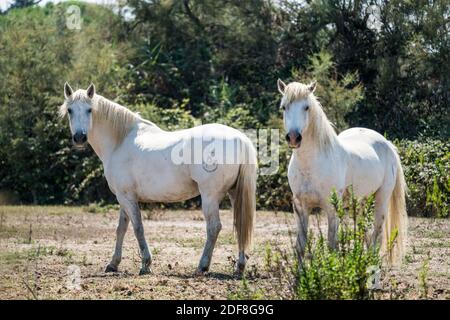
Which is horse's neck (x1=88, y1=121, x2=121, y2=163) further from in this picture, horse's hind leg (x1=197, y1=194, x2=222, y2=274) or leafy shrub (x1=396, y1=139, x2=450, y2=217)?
leafy shrub (x1=396, y1=139, x2=450, y2=217)

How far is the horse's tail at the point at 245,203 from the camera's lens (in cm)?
869

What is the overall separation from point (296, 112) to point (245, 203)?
139 centimetres

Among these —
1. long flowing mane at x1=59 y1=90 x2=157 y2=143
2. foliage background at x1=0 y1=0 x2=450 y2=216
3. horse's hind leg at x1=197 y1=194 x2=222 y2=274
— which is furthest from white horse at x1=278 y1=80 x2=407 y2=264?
foliage background at x1=0 y1=0 x2=450 y2=216

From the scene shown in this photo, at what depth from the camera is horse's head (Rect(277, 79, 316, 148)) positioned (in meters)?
7.71

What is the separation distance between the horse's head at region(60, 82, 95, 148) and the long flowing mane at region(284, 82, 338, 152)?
264 cm

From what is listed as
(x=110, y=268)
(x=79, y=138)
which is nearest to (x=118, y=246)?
(x=110, y=268)

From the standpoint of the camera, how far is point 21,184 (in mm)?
20531

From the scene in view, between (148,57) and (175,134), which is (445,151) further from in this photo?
(148,57)

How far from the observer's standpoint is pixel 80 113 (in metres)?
9.30

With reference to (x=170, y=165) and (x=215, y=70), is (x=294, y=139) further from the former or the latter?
(x=215, y=70)

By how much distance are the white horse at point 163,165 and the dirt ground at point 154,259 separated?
0.51 meters

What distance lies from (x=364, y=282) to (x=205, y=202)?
3.24 meters

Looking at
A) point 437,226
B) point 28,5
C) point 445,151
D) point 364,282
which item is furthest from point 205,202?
point 28,5

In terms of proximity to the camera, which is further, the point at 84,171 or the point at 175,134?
the point at 84,171
